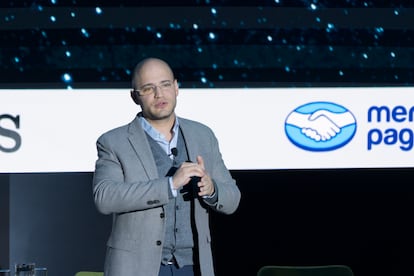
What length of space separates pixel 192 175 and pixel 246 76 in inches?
124

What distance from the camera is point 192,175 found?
2230 mm

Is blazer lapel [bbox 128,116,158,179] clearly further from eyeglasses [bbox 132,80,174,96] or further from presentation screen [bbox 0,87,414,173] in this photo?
presentation screen [bbox 0,87,414,173]

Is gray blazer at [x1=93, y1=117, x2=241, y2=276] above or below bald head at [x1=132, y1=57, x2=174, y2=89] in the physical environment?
below

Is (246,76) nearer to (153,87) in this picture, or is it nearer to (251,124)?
(251,124)

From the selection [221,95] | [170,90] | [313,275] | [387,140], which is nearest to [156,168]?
[170,90]

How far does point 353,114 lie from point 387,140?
27 centimetres

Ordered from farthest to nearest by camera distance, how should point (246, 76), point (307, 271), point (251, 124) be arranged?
point (246, 76), point (251, 124), point (307, 271)

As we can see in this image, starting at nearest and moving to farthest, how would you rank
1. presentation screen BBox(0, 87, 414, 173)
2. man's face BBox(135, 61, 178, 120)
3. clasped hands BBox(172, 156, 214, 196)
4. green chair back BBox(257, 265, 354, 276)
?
1. clasped hands BBox(172, 156, 214, 196)
2. man's face BBox(135, 61, 178, 120)
3. green chair back BBox(257, 265, 354, 276)
4. presentation screen BBox(0, 87, 414, 173)

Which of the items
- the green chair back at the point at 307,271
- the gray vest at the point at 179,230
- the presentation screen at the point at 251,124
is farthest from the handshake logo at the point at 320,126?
the gray vest at the point at 179,230

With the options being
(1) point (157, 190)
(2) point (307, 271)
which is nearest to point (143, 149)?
(1) point (157, 190)

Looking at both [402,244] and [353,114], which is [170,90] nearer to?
[353,114]

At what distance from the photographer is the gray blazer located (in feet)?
7.52

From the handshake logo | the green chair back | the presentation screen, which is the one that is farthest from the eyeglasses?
the handshake logo

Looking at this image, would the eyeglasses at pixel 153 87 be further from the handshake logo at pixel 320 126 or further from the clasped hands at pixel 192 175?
the handshake logo at pixel 320 126
